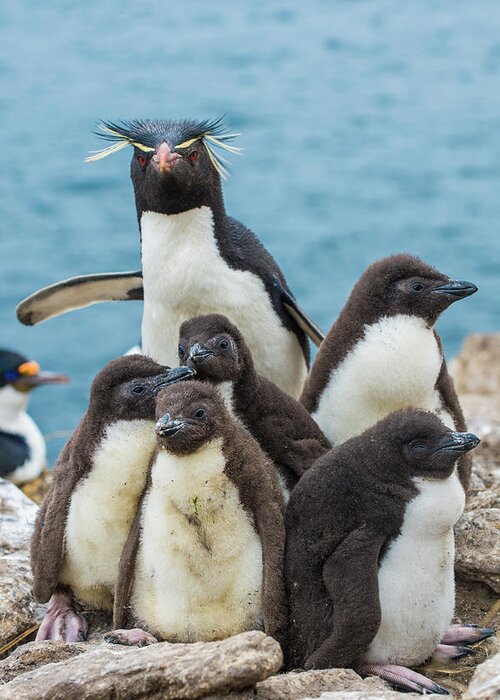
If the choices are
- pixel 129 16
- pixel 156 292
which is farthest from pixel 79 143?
pixel 156 292

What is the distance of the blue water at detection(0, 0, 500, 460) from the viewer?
2188 cm

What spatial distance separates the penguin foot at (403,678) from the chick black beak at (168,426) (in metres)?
1.15

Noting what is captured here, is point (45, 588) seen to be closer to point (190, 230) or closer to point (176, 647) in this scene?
point (176, 647)

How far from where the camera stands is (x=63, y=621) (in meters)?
5.04

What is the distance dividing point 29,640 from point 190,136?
8.28 ft

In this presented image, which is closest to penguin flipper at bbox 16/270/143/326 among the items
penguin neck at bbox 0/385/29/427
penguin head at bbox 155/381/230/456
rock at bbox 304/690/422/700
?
penguin head at bbox 155/381/230/456

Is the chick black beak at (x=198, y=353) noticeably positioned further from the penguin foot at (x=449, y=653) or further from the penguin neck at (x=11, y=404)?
the penguin neck at (x=11, y=404)

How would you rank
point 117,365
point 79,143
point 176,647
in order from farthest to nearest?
point 79,143
point 117,365
point 176,647

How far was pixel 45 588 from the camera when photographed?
16.1 ft

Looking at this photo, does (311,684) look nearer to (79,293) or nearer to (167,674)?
(167,674)

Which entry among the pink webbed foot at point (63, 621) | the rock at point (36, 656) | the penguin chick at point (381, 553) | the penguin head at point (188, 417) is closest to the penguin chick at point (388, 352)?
the penguin chick at point (381, 553)

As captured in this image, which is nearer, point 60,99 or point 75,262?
point 75,262

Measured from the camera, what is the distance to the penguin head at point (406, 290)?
5.26m

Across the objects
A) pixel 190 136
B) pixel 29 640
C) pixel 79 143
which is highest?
pixel 79 143
